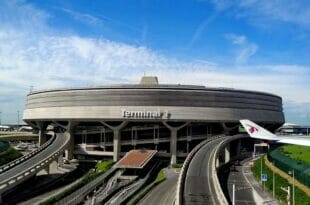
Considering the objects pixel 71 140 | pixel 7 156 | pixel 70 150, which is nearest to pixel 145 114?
pixel 71 140

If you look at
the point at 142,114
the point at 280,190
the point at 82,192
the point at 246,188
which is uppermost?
the point at 142,114

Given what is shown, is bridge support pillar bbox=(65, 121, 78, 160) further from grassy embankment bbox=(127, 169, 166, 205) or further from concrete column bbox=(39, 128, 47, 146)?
grassy embankment bbox=(127, 169, 166, 205)

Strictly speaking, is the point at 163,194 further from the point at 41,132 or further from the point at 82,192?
the point at 41,132

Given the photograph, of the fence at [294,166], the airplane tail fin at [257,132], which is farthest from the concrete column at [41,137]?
the airplane tail fin at [257,132]

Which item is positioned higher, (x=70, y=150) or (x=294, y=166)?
(x=294, y=166)

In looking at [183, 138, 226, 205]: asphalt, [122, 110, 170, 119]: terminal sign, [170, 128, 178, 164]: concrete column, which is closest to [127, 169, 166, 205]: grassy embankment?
[183, 138, 226, 205]: asphalt

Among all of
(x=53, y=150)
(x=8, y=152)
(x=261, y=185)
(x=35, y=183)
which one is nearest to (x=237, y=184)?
(x=261, y=185)

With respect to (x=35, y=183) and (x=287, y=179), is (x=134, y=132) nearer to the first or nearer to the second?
(x=35, y=183)
